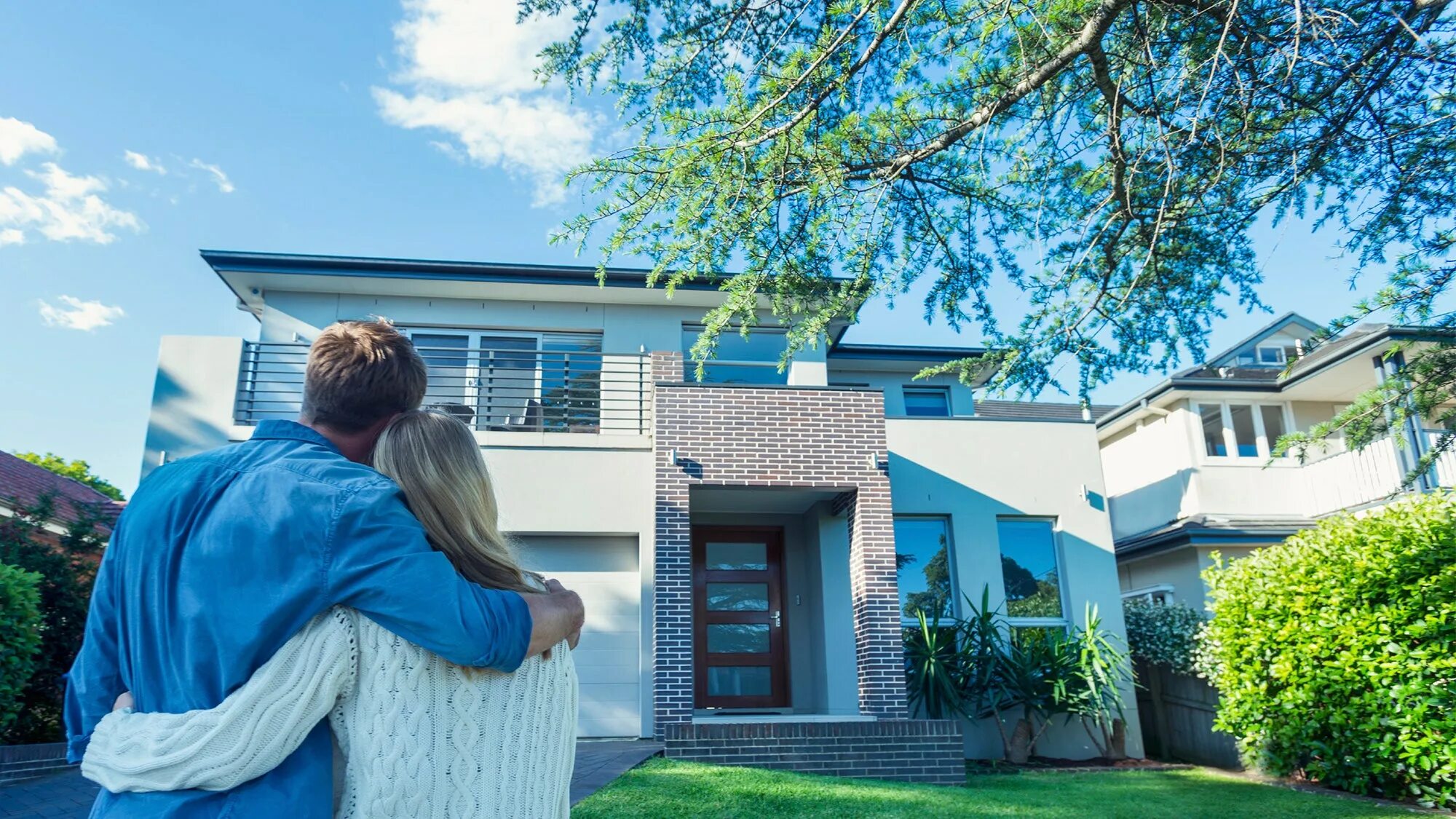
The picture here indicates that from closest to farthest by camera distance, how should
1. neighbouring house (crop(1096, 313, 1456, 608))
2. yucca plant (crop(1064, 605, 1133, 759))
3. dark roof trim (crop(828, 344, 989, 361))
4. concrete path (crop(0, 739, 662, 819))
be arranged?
Answer: 1. concrete path (crop(0, 739, 662, 819))
2. yucca plant (crop(1064, 605, 1133, 759))
3. neighbouring house (crop(1096, 313, 1456, 608))
4. dark roof trim (crop(828, 344, 989, 361))

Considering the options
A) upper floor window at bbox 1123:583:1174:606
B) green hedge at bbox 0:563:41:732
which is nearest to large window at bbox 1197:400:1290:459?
upper floor window at bbox 1123:583:1174:606

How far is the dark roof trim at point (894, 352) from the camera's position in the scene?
50.2 ft

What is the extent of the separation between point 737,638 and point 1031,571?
3.94 m

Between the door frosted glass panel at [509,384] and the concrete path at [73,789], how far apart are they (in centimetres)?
474

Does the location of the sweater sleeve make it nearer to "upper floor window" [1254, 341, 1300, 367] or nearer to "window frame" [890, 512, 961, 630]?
"window frame" [890, 512, 961, 630]

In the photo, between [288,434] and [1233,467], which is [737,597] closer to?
[1233,467]

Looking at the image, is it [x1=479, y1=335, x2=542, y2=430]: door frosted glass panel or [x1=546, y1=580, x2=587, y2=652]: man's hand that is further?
[x1=479, y1=335, x2=542, y2=430]: door frosted glass panel

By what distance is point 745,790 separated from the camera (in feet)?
21.8

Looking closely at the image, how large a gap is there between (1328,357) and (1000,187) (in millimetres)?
12191

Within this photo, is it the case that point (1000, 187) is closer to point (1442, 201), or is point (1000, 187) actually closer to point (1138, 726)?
point (1442, 201)

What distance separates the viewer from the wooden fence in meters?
11.9

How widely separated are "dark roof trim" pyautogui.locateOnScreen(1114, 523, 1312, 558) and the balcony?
26.8ft

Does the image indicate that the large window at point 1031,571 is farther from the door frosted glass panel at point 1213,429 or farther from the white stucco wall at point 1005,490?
the door frosted glass panel at point 1213,429

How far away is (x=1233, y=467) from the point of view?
16.2m
